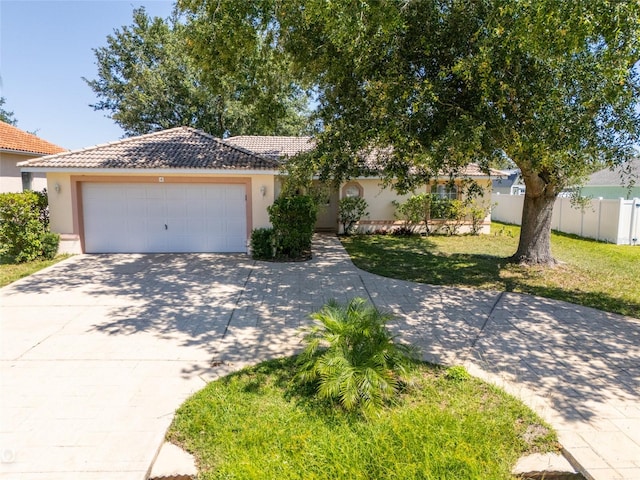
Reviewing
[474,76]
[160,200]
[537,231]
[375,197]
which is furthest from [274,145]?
[474,76]

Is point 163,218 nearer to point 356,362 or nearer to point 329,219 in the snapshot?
point 329,219

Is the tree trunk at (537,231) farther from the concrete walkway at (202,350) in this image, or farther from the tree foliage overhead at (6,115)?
the tree foliage overhead at (6,115)

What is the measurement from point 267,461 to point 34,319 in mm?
5600

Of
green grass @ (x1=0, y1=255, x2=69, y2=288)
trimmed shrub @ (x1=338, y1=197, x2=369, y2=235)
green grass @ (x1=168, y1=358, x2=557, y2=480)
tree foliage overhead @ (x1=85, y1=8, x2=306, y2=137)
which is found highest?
tree foliage overhead @ (x1=85, y1=8, x2=306, y2=137)

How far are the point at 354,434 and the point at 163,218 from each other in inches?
419

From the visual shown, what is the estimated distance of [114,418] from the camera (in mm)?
4047

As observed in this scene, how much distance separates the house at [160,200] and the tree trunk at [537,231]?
1.70 meters

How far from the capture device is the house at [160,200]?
39.8 feet

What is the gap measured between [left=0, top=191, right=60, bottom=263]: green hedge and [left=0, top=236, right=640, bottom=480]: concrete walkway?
1.63m

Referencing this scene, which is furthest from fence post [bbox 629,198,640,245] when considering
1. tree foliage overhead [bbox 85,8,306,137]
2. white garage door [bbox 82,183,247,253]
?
tree foliage overhead [bbox 85,8,306,137]

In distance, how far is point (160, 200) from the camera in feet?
41.3

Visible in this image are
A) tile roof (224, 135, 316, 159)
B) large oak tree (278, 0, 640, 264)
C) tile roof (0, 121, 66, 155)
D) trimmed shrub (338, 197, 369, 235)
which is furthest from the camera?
tile roof (224, 135, 316, 159)

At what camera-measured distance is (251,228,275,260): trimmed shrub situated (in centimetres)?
1208

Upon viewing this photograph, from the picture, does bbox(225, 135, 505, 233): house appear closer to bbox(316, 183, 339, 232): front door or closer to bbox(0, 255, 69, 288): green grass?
bbox(316, 183, 339, 232): front door
